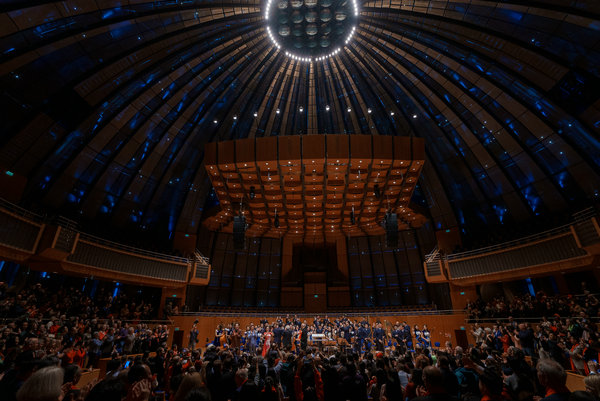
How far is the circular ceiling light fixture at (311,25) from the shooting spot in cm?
1850

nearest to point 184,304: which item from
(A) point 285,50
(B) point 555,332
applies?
(A) point 285,50

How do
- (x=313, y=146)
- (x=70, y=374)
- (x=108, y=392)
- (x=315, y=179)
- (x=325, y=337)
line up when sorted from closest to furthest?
(x=108, y=392) → (x=70, y=374) → (x=313, y=146) → (x=325, y=337) → (x=315, y=179)

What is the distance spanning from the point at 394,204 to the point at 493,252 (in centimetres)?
749

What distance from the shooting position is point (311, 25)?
19797mm

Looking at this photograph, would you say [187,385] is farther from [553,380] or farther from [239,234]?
[239,234]

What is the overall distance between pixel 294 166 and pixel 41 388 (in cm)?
1520

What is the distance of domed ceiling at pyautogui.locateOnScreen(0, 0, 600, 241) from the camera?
14.5 metres

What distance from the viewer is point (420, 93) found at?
21.2 m

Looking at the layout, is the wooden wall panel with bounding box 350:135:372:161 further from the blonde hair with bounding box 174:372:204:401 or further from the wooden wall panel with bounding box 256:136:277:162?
the blonde hair with bounding box 174:372:204:401

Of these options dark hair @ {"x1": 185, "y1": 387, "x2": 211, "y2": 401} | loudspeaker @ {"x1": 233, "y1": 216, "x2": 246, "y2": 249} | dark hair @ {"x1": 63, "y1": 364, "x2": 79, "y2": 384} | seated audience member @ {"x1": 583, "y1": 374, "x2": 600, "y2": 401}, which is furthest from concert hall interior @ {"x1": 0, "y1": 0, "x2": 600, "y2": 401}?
dark hair @ {"x1": 185, "y1": 387, "x2": 211, "y2": 401}

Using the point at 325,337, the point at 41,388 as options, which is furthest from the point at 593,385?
the point at 325,337

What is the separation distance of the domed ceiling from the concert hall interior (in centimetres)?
12

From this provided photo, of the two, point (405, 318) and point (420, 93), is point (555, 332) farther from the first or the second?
point (420, 93)

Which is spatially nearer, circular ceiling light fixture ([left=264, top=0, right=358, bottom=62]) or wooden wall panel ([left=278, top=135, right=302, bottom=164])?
wooden wall panel ([left=278, top=135, right=302, bottom=164])
